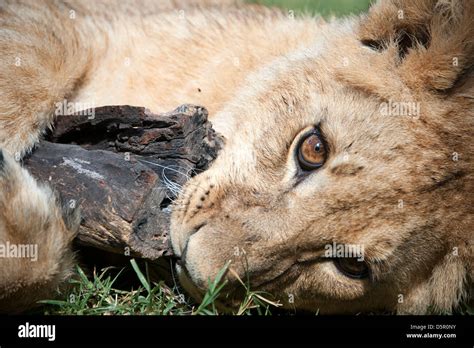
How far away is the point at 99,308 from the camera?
12.2ft

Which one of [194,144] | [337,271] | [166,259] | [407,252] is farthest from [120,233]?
[407,252]

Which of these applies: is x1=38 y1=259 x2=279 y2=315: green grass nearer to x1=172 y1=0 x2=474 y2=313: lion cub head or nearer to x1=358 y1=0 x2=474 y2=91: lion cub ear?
x1=172 y1=0 x2=474 y2=313: lion cub head

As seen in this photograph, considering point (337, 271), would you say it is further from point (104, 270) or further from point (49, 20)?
point (49, 20)

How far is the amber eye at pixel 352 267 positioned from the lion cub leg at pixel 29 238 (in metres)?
1.33

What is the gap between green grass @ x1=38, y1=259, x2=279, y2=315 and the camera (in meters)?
3.65

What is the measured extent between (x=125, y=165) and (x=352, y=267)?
1267mm

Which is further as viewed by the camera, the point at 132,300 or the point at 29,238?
the point at 132,300

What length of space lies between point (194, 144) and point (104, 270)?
86cm
